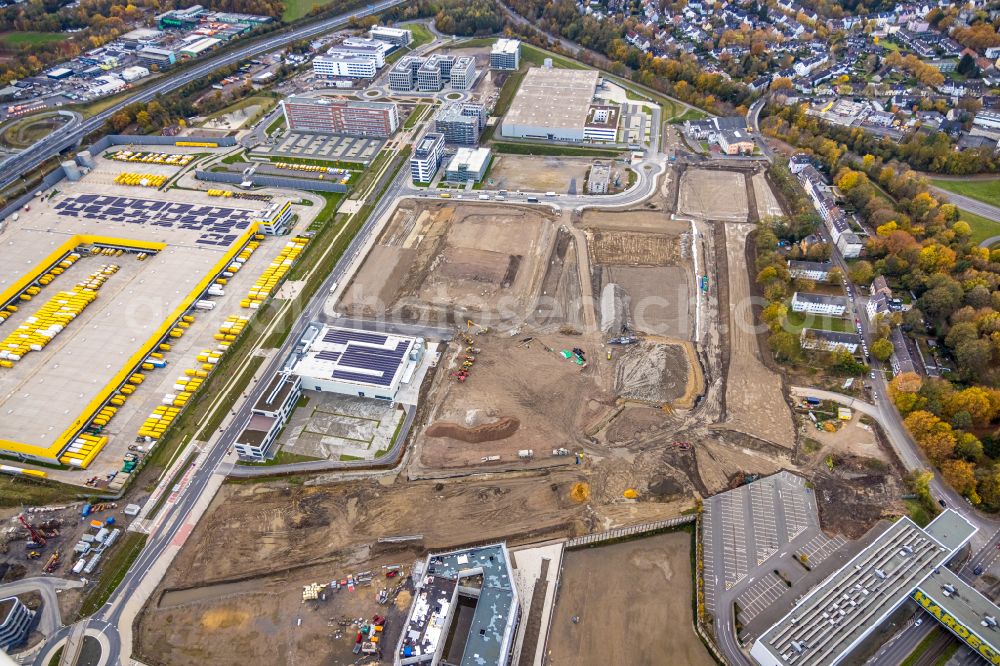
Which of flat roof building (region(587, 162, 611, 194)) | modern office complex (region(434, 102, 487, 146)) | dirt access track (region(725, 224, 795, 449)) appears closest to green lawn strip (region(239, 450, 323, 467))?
dirt access track (region(725, 224, 795, 449))

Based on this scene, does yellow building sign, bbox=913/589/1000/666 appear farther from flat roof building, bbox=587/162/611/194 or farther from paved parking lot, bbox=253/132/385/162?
paved parking lot, bbox=253/132/385/162

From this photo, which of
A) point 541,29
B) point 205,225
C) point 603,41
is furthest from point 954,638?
point 541,29

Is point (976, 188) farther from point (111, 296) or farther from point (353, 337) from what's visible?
point (111, 296)

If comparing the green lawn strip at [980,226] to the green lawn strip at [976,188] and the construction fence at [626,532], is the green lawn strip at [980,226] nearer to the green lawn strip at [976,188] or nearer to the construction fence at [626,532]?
the green lawn strip at [976,188]

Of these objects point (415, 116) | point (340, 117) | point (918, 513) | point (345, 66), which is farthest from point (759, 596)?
point (345, 66)

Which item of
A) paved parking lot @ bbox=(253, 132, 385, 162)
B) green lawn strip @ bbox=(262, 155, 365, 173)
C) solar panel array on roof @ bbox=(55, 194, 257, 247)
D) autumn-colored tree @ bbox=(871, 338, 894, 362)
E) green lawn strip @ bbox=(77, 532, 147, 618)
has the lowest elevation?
green lawn strip @ bbox=(77, 532, 147, 618)
